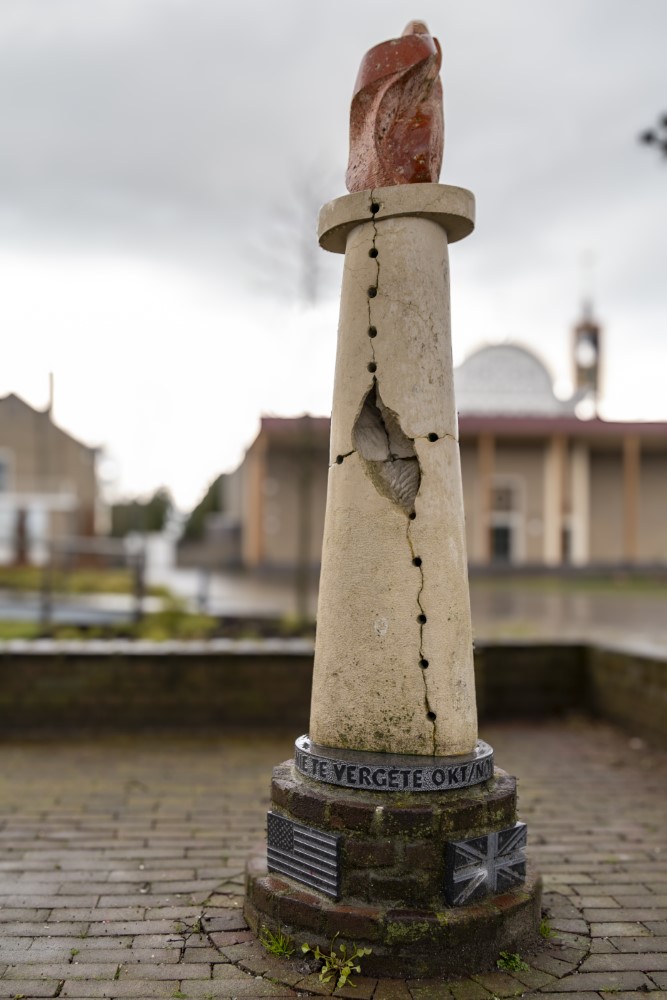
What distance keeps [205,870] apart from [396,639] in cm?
160

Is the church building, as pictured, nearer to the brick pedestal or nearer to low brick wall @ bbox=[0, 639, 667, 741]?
low brick wall @ bbox=[0, 639, 667, 741]

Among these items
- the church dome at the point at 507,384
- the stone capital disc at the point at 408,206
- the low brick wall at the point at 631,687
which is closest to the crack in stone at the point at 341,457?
the stone capital disc at the point at 408,206

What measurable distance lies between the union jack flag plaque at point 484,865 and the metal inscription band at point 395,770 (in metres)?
0.21

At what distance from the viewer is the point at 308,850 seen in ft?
10.5

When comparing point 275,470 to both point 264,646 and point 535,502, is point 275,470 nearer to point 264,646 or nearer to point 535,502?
point 535,502

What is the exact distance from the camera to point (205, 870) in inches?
156

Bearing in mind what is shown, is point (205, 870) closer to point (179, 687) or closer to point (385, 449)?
point (385, 449)

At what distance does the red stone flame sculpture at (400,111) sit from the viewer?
11.1ft

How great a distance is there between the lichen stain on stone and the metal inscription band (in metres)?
0.93

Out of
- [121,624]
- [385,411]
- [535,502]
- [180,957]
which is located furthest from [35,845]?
[535,502]

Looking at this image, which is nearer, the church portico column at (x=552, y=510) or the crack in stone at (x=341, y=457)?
the crack in stone at (x=341, y=457)

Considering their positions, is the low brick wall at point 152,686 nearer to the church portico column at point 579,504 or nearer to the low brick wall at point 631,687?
the low brick wall at point 631,687

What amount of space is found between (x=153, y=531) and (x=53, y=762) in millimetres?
64911

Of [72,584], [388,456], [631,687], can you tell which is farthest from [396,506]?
[72,584]
